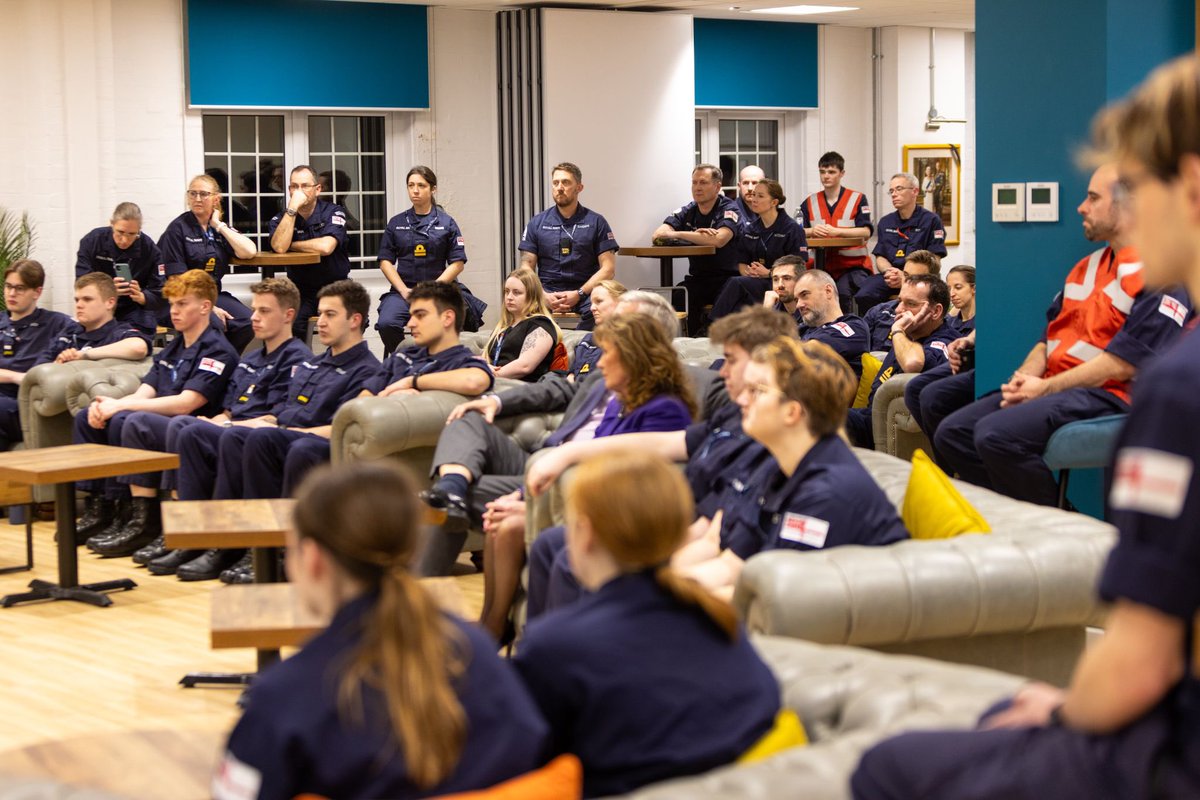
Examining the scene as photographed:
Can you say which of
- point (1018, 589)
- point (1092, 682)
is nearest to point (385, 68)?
point (1018, 589)

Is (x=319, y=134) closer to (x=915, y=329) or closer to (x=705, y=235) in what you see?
(x=705, y=235)

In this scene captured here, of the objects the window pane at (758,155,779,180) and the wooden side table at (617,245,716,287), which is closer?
the wooden side table at (617,245,716,287)

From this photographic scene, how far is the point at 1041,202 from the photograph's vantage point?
565cm

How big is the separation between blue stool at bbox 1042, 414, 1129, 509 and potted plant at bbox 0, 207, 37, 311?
22.5ft

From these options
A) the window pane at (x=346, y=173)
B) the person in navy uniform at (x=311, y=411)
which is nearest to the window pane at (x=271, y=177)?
the window pane at (x=346, y=173)

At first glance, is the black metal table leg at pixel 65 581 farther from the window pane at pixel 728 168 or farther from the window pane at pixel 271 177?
the window pane at pixel 728 168

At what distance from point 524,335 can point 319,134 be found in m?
4.95

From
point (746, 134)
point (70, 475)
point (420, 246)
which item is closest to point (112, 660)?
point (70, 475)

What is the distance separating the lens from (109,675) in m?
4.95

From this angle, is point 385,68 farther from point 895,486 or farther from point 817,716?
point 817,716

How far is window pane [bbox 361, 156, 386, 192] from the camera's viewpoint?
11.9 meters

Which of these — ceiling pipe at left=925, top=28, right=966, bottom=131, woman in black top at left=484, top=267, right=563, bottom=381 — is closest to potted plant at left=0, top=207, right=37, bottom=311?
woman in black top at left=484, top=267, right=563, bottom=381

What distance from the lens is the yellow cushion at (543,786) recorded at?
1985mm

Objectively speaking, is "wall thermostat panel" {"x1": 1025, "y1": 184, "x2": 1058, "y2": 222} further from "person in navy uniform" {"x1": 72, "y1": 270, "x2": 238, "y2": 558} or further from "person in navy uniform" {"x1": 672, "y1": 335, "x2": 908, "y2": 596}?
"person in navy uniform" {"x1": 72, "y1": 270, "x2": 238, "y2": 558}
